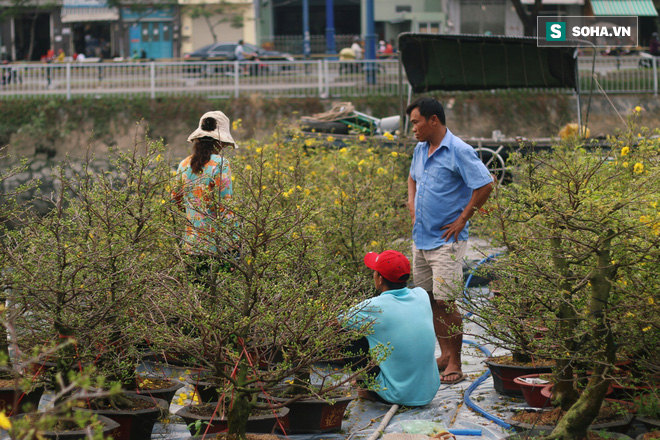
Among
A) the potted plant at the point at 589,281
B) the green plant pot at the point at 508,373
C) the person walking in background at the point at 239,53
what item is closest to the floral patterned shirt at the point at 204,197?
the potted plant at the point at 589,281

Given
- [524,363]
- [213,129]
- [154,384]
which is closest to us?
[154,384]

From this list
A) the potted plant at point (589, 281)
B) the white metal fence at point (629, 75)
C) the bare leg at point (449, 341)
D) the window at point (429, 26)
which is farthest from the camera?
the window at point (429, 26)

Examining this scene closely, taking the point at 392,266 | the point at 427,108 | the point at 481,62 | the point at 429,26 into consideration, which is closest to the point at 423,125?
the point at 427,108

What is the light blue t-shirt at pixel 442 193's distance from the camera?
5473mm

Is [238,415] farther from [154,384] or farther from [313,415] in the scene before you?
[154,384]

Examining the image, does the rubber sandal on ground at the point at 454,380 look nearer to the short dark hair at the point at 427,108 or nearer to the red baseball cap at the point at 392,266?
the red baseball cap at the point at 392,266

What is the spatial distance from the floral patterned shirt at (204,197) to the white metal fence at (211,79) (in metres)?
14.5

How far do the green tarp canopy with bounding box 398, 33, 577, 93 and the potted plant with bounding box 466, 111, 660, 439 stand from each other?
8064mm

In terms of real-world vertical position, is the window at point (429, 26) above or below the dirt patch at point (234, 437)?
above

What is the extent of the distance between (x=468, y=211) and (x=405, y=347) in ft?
3.41

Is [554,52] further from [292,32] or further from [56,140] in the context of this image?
[292,32]

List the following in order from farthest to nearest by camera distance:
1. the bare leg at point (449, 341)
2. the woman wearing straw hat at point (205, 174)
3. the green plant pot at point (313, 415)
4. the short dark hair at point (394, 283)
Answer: the bare leg at point (449, 341)
the short dark hair at point (394, 283)
the woman wearing straw hat at point (205, 174)
the green plant pot at point (313, 415)

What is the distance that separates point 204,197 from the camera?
420 centimetres

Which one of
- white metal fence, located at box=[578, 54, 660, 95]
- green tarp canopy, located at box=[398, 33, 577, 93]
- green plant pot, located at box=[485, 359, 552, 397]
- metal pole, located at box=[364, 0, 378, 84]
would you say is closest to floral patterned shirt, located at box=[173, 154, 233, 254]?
green plant pot, located at box=[485, 359, 552, 397]
